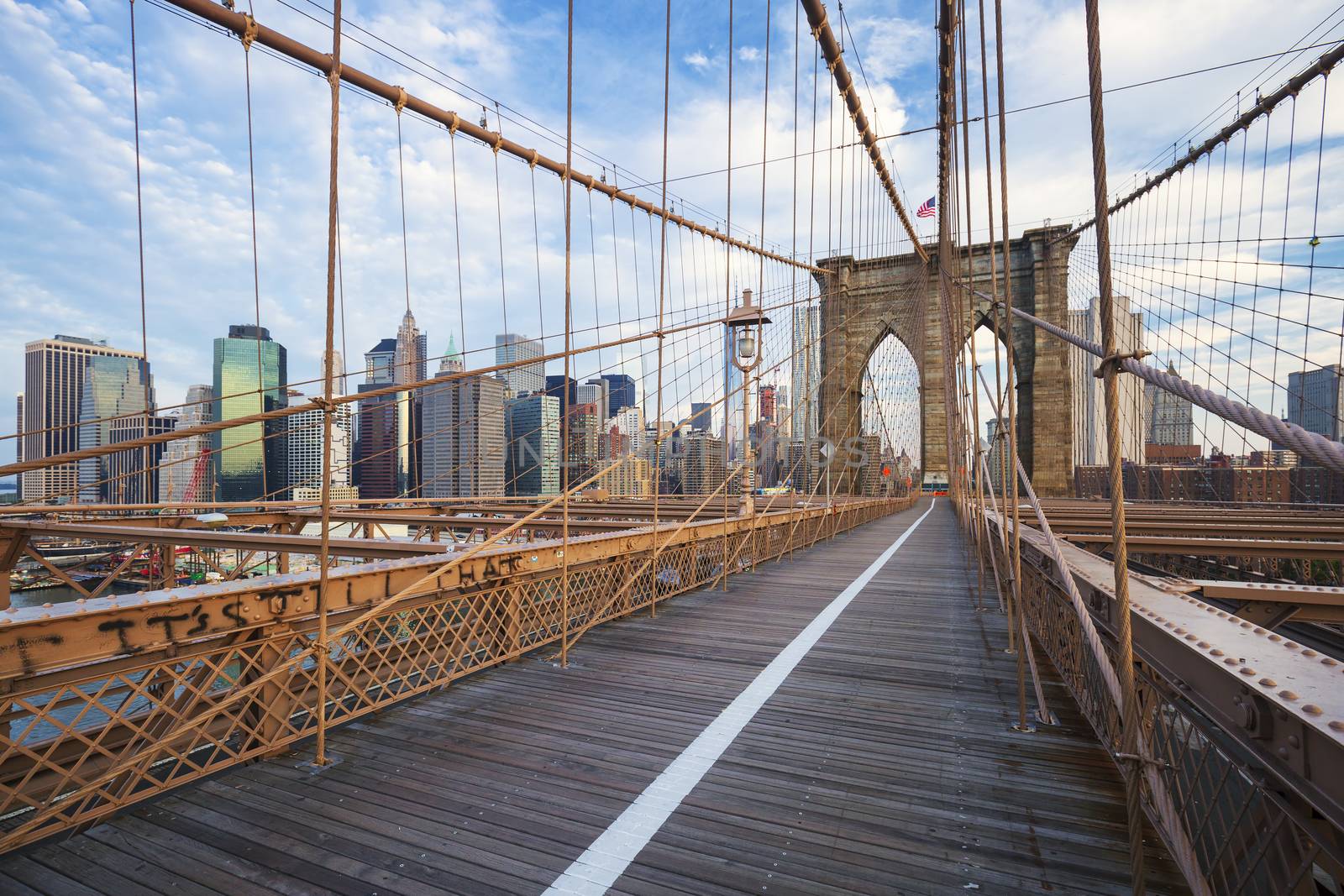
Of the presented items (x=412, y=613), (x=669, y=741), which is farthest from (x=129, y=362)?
(x=669, y=741)

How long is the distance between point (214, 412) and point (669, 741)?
9.86 meters

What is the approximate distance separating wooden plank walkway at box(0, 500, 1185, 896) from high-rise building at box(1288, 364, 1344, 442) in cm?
1516

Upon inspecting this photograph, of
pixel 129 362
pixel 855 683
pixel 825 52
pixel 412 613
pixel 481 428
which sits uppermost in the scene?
pixel 825 52

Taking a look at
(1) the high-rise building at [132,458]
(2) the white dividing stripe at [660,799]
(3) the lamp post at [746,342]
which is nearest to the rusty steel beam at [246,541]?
(2) the white dividing stripe at [660,799]

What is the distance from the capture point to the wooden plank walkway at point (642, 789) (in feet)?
Answer: 6.79

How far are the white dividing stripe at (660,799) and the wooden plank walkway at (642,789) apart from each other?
0.15 ft

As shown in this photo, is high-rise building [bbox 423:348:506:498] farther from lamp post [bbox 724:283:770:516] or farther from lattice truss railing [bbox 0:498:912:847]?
lattice truss railing [bbox 0:498:912:847]

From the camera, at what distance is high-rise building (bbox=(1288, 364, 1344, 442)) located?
1347 centimetres

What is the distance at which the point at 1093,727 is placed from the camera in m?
3.12

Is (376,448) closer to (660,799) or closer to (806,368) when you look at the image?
(806,368)

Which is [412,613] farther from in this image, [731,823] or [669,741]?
[731,823]

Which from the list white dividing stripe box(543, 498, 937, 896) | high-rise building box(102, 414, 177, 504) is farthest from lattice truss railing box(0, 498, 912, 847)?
high-rise building box(102, 414, 177, 504)

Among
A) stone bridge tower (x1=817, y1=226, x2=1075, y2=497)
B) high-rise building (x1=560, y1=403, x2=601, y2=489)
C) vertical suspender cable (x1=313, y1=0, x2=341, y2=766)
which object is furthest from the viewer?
stone bridge tower (x1=817, y1=226, x2=1075, y2=497)

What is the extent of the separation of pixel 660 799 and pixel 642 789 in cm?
11
